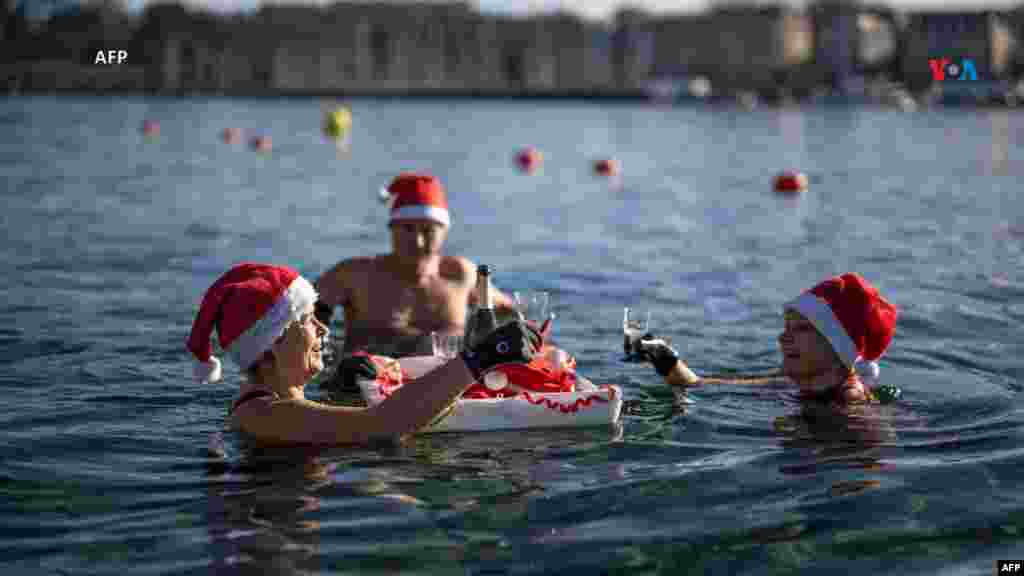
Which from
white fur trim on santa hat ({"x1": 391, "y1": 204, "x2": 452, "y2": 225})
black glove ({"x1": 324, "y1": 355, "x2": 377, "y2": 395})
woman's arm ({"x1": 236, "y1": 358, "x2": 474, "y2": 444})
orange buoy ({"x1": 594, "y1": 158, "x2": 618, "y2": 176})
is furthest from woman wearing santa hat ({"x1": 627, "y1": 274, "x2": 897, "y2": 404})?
orange buoy ({"x1": 594, "y1": 158, "x2": 618, "y2": 176})

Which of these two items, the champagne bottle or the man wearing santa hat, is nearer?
the champagne bottle

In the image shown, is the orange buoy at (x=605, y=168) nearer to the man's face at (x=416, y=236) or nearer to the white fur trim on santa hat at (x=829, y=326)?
the man's face at (x=416, y=236)

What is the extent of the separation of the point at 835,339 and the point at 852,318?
5.9 inches

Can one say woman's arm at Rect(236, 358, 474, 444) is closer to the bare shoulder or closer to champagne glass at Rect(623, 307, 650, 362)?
champagne glass at Rect(623, 307, 650, 362)

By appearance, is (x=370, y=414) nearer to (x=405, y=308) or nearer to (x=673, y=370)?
(x=673, y=370)

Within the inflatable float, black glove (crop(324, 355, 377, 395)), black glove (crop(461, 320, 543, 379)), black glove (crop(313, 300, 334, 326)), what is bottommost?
the inflatable float

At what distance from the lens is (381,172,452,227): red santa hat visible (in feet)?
34.2

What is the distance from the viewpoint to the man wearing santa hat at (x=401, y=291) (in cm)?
1055

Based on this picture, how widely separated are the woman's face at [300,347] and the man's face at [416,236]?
335 cm

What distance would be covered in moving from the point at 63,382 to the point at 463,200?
20924 mm

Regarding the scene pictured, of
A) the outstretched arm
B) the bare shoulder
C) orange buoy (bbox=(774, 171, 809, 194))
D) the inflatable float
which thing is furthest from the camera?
orange buoy (bbox=(774, 171, 809, 194))

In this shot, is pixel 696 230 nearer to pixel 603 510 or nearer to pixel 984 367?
pixel 984 367

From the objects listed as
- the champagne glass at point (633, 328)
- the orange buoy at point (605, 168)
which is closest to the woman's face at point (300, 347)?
the champagne glass at point (633, 328)

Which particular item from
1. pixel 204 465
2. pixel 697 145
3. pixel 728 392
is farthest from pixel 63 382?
pixel 697 145
